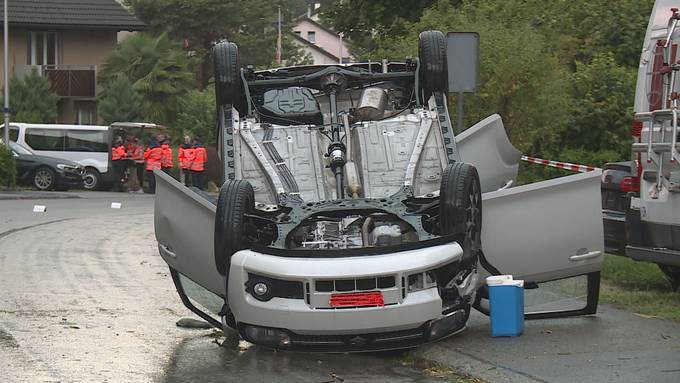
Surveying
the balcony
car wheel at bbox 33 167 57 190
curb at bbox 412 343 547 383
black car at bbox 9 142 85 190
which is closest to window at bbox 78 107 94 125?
the balcony

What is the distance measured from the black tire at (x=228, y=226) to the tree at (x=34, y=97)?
122ft

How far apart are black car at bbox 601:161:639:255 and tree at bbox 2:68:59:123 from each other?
35332mm

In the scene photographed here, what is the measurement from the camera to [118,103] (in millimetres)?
47656

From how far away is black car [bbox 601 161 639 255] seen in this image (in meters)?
11.0

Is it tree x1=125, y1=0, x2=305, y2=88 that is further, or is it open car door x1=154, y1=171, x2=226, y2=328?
tree x1=125, y1=0, x2=305, y2=88

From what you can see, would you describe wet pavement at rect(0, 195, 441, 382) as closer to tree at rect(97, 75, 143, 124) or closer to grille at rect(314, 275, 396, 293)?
grille at rect(314, 275, 396, 293)

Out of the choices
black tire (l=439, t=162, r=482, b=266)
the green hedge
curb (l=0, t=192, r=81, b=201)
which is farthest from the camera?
the green hedge

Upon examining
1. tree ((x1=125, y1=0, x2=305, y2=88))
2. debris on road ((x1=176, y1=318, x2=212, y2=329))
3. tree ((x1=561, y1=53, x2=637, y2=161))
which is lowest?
debris on road ((x1=176, y1=318, x2=212, y2=329))

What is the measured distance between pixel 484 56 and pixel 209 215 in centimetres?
1109

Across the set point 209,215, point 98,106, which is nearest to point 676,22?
point 209,215

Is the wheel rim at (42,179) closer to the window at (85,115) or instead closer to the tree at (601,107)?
the tree at (601,107)

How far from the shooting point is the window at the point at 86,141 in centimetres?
3362

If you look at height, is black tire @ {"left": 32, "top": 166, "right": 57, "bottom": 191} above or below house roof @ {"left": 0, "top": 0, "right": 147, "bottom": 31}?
below

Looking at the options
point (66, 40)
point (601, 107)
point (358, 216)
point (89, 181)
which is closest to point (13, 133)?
point (89, 181)
